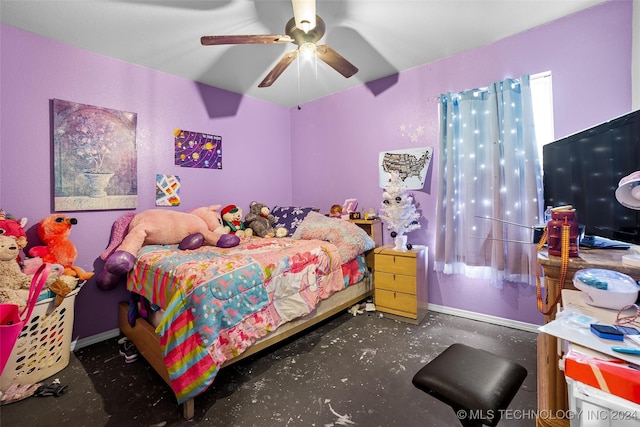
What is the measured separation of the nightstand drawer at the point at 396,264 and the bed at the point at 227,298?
0.21 metres

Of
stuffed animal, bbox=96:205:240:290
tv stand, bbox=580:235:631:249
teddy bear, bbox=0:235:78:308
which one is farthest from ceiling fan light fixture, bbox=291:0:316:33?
teddy bear, bbox=0:235:78:308

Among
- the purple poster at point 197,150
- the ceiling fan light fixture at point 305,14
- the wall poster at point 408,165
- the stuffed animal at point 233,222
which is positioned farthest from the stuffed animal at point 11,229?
the wall poster at point 408,165

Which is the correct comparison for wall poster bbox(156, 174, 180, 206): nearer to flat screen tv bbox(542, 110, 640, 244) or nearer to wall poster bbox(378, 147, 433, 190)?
wall poster bbox(378, 147, 433, 190)

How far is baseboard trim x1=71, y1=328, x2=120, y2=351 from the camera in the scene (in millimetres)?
2301

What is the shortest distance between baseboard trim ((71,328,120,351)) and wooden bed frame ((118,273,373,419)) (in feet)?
0.32

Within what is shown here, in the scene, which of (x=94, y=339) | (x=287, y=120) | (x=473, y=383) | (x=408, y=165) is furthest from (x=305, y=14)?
(x=94, y=339)

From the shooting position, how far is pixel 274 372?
1.89 metres

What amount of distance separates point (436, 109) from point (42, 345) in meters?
3.73

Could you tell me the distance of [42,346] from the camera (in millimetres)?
1844

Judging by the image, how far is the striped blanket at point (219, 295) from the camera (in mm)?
1501

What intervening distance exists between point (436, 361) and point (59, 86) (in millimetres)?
3230

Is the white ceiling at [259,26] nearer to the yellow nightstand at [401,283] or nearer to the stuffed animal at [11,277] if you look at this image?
the stuffed animal at [11,277]

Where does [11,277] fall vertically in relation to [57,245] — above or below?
below

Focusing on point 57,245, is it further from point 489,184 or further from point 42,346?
point 489,184
